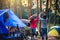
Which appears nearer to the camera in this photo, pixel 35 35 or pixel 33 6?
pixel 35 35

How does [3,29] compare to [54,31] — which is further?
[54,31]

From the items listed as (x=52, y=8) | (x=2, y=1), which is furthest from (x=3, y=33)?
(x=52, y=8)

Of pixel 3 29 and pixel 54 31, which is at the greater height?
pixel 3 29

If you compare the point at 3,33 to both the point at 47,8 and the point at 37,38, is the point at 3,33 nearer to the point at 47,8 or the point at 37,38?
the point at 37,38

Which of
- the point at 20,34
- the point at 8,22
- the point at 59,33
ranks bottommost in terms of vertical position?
the point at 59,33

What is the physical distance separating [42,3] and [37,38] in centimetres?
172

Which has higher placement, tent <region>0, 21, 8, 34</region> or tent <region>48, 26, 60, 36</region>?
tent <region>0, 21, 8, 34</region>

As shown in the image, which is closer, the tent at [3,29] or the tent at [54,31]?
the tent at [3,29]

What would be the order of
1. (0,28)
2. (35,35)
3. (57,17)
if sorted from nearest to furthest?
(0,28), (35,35), (57,17)

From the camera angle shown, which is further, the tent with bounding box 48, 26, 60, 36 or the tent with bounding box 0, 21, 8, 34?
the tent with bounding box 48, 26, 60, 36

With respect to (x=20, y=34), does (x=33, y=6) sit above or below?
above

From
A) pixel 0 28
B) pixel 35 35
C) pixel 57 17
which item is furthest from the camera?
pixel 57 17

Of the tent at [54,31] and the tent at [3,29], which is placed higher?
the tent at [3,29]

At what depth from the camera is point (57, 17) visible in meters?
8.68
